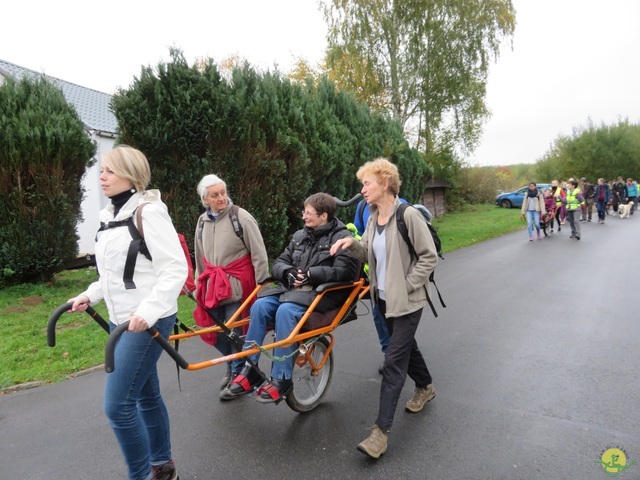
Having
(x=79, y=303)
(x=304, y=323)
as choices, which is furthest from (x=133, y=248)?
(x=304, y=323)

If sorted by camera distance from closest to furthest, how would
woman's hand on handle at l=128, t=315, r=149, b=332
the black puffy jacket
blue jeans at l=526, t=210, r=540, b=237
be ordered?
1. woman's hand on handle at l=128, t=315, r=149, b=332
2. the black puffy jacket
3. blue jeans at l=526, t=210, r=540, b=237

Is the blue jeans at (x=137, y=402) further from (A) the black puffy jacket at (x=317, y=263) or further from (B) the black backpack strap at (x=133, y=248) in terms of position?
(A) the black puffy jacket at (x=317, y=263)

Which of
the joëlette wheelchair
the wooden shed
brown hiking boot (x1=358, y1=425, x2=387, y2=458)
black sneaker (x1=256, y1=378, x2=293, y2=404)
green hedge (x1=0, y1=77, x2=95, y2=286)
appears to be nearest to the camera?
brown hiking boot (x1=358, y1=425, x2=387, y2=458)

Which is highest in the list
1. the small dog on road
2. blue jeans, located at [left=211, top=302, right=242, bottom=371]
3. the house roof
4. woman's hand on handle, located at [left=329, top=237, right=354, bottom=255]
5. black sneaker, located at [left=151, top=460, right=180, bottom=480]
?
the house roof

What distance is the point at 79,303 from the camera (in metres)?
2.56

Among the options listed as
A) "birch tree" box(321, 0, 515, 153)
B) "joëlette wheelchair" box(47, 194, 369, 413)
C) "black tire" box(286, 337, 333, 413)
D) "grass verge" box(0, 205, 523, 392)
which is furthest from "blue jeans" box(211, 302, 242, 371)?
"birch tree" box(321, 0, 515, 153)

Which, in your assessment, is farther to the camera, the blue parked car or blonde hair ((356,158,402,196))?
the blue parked car

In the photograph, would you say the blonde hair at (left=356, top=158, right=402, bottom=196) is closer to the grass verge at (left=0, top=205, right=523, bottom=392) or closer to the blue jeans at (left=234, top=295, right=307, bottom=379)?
the blue jeans at (left=234, top=295, right=307, bottom=379)

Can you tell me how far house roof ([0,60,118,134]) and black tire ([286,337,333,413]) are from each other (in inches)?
565

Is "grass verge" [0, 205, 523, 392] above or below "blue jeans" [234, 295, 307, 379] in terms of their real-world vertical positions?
below

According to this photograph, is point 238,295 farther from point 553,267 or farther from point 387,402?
point 553,267

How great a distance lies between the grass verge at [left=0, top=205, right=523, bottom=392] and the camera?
4.86 m

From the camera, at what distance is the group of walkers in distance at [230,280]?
240 centimetres

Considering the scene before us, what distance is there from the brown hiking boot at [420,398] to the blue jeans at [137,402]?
192 centimetres
